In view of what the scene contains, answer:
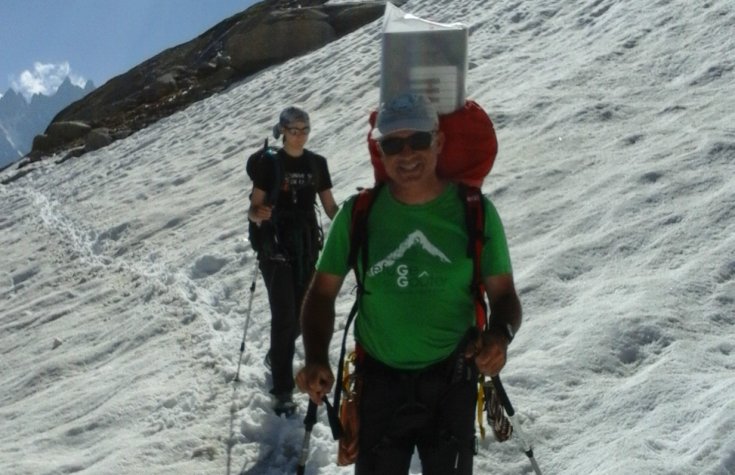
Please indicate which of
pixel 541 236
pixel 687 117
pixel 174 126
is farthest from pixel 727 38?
pixel 174 126

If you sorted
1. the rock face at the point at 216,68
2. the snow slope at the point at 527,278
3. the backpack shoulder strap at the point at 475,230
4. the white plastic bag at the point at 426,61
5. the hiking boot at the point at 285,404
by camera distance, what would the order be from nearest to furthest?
the backpack shoulder strap at the point at 475,230 → the white plastic bag at the point at 426,61 → the snow slope at the point at 527,278 → the hiking boot at the point at 285,404 → the rock face at the point at 216,68

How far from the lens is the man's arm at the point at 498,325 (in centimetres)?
355

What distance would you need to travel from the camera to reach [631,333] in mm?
6637

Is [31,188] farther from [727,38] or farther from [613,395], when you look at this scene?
[613,395]

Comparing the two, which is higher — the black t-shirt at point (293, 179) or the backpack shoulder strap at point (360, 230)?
the backpack shoulder strap at point (360, 230)

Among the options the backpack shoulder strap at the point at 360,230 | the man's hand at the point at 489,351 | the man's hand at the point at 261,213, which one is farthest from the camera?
the man's hand at the point at 261,213

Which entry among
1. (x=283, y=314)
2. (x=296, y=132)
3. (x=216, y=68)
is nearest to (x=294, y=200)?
(x=296, y=132)

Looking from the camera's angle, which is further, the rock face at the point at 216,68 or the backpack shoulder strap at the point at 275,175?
the rock face at the point at 216,68

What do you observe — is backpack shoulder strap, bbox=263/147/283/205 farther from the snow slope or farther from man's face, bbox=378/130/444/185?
man's face, bbox=378/130/444/185

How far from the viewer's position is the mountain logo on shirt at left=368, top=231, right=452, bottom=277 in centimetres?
373

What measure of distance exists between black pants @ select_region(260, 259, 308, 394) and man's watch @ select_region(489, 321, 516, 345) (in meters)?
3.17

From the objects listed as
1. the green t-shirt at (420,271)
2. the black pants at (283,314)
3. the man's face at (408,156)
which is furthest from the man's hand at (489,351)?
the black pants at (283,314)

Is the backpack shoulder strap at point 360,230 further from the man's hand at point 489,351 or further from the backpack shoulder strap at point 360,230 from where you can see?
the man's hand at point 489,351

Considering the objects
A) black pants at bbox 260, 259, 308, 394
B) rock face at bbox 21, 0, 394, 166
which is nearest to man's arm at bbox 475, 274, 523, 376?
black pants at bbox 260, 259, 308, 394
